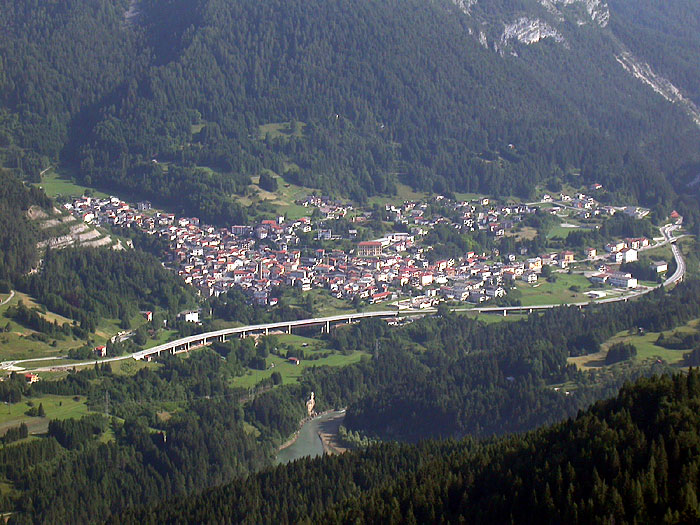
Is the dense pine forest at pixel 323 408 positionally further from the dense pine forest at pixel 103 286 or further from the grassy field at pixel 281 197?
the grassy field at pixel 281 197

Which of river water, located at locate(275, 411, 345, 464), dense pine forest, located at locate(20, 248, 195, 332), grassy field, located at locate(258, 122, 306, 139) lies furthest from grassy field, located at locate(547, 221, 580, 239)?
river water, located at locate(275, 411, 345, 464)

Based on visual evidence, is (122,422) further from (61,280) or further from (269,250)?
(269,250)

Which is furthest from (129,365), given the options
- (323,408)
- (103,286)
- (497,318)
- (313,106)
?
(313,106)

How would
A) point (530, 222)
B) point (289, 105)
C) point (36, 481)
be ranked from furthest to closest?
point (289, 105) → point (530, 222) → point (36, 481)

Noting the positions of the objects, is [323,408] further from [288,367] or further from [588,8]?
[588,8]

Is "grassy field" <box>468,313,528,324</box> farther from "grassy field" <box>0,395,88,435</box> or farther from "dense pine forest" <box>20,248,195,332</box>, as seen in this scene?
"grassy field" <box>0,395,88,435</box>

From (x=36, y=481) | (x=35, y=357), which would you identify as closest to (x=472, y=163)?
(x=35, y=357)
